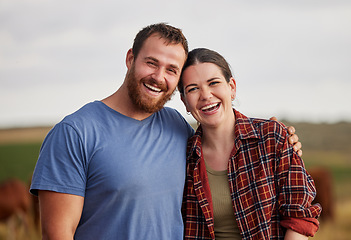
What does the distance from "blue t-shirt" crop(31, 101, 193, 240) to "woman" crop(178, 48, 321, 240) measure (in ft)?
0.57

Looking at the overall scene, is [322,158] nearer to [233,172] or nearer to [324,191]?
[324,191]

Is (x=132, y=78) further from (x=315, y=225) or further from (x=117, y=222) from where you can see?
(x=315, y=225)

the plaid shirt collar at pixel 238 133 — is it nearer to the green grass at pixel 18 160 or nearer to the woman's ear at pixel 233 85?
the woman's ear at pixel 233 85

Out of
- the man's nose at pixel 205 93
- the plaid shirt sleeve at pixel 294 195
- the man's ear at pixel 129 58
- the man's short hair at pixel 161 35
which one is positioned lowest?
the plaid shirt sleeve at pixel 294 195

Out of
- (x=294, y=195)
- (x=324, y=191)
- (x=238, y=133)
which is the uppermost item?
(x=238, y=133)

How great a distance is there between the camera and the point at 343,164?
23.0 feet

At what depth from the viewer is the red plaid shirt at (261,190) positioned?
1862 millimetres

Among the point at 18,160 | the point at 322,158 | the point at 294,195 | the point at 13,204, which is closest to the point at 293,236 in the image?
the point at 294,195

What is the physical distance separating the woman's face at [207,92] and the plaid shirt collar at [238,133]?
0.09 meters

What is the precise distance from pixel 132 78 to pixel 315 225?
1073mm

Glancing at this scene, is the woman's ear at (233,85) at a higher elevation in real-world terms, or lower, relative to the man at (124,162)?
higher

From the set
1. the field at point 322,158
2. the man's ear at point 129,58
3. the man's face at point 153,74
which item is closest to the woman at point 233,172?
the man's face at point 153,74

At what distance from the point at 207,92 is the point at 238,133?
0.25m

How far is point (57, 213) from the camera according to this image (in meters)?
1.69
